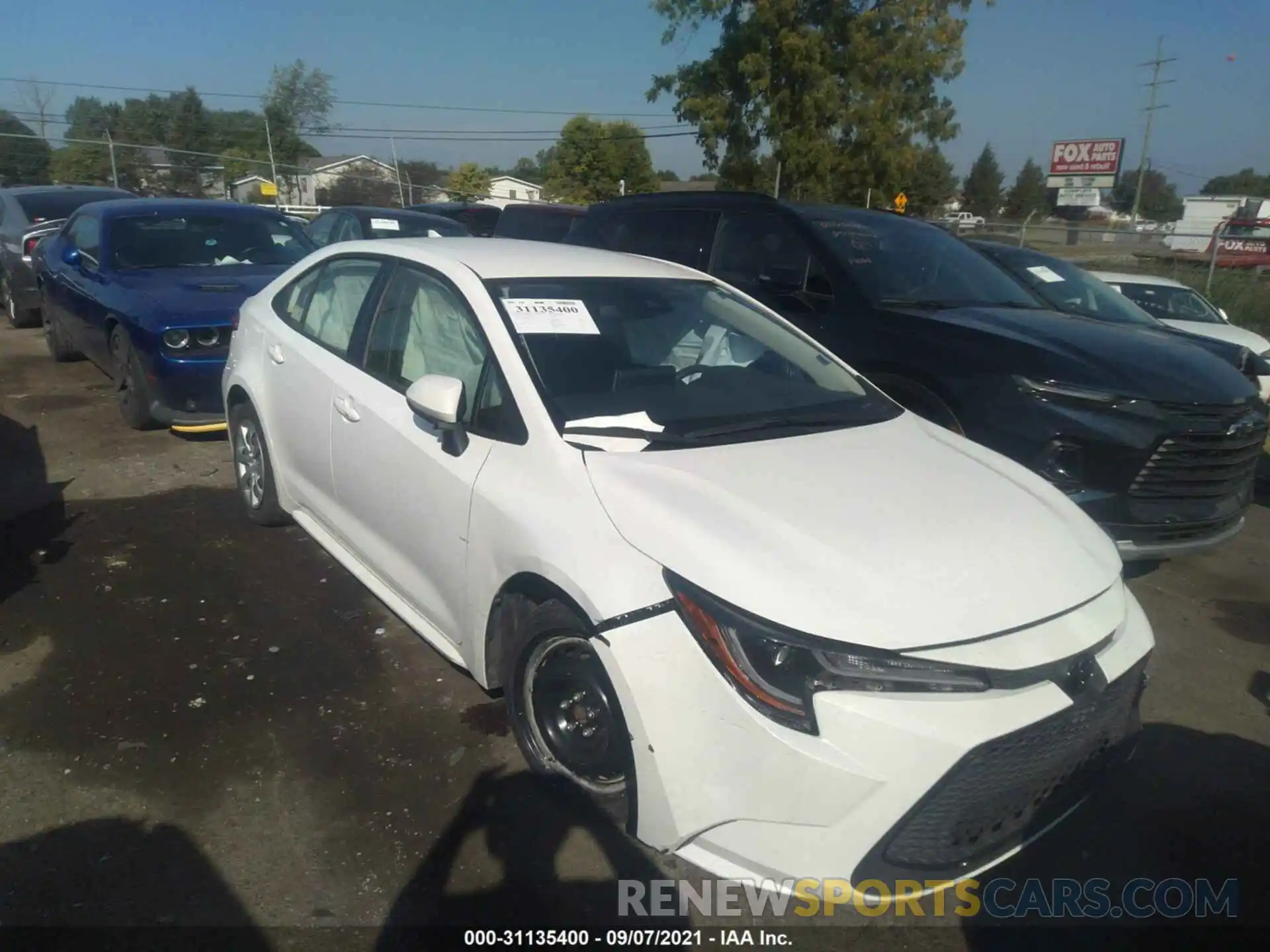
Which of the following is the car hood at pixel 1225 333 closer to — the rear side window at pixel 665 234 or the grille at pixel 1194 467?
the grille at pixel 1194 467

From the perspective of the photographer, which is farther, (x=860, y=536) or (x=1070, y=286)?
(x=1070, y=286)

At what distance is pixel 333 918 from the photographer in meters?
2.52

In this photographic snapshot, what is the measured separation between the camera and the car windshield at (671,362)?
124 inches

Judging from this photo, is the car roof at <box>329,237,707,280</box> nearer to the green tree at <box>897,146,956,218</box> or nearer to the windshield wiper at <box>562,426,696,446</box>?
the windshield wiper at <box>562,426,696,446</box>

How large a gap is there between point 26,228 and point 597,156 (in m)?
59.5

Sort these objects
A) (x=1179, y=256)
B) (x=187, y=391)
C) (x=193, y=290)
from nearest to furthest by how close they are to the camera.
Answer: (x=187, y=391), (x=193, y=290), (x=1179, y=256)

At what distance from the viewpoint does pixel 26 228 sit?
10773mm

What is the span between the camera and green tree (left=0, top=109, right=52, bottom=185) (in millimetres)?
45156

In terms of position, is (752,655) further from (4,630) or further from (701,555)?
(4,630)

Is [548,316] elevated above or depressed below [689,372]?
above

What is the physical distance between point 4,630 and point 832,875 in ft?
12.2

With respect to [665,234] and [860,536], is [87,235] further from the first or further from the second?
[860,536]

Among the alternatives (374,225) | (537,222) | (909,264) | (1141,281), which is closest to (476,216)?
(537,222)

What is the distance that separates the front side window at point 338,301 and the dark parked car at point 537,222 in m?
8.21
